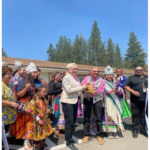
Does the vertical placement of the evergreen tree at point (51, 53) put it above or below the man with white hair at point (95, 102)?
above

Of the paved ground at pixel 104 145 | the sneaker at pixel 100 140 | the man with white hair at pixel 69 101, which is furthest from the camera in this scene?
the sneaker at pixel 100 140

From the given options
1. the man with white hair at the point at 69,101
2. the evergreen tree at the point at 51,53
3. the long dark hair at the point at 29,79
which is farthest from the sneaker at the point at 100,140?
the evergreen tree at the point at 51,53

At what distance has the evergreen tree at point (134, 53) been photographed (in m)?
47.5

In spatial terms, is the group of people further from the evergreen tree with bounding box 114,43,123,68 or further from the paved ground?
the evergreen tree with bounding box 114,43,123,68

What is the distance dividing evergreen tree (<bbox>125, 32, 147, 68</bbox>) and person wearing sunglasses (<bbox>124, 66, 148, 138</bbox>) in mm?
46377

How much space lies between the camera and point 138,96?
3.97 m

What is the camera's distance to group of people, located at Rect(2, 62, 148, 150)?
2.93 meters

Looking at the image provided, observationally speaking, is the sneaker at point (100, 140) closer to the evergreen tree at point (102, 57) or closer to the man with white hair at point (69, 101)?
the man with white hair at point (69, 101)

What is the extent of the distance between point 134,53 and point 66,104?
50399 mm

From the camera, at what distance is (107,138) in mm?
3820

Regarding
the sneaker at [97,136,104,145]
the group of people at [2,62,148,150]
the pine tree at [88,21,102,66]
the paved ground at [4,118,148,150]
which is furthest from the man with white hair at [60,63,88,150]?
the pine tree at [88,21,102,66]

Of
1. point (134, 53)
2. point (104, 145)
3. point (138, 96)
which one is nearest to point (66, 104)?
point (104, 145)

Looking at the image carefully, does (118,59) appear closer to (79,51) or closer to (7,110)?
(79,51)

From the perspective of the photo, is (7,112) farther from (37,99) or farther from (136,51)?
→ (136,51)
